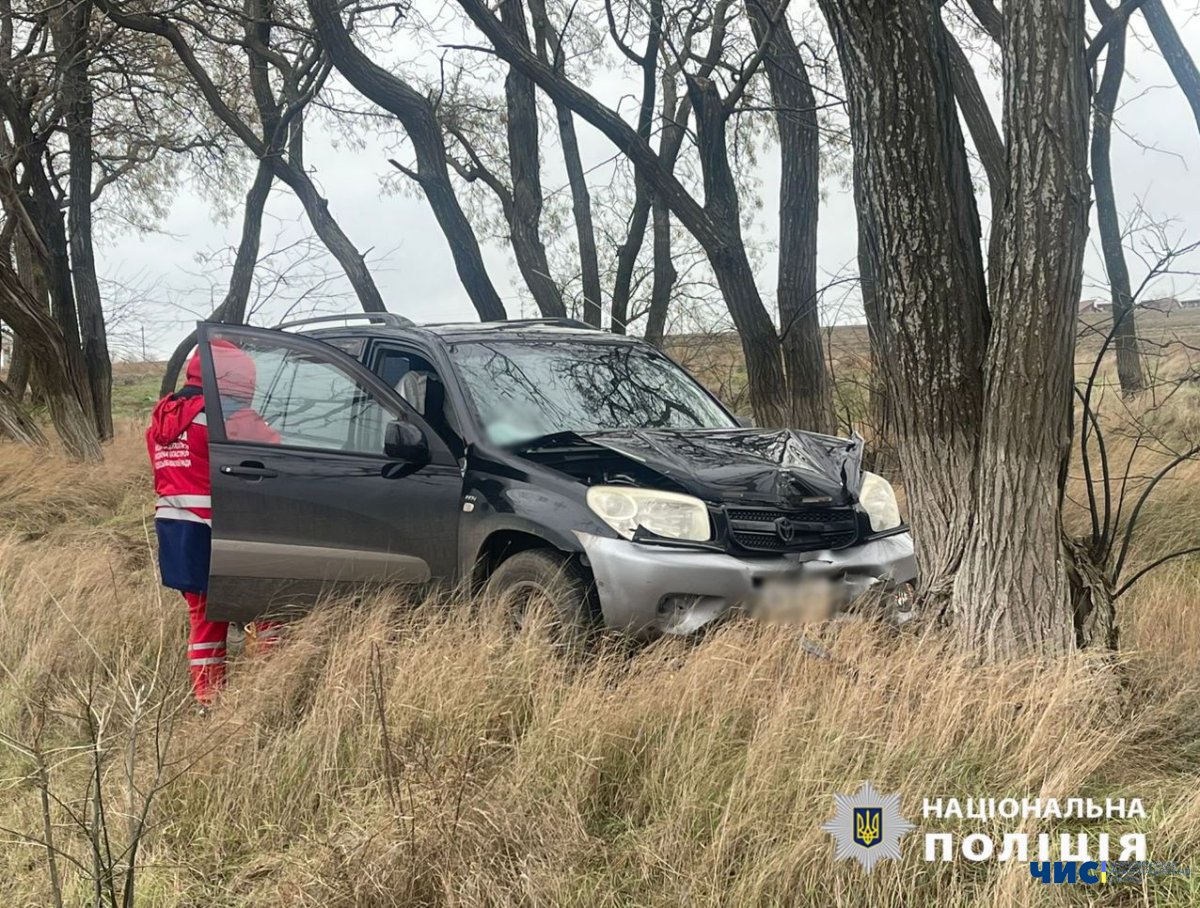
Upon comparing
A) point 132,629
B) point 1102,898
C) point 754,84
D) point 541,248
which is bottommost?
point 1102,898

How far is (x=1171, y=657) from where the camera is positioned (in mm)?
4262

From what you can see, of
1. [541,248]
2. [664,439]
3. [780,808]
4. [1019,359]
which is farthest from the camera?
[541,248]

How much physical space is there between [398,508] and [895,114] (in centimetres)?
290

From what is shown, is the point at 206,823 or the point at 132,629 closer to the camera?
the point at 206,823

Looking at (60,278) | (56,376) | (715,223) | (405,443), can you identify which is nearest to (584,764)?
(405,443)

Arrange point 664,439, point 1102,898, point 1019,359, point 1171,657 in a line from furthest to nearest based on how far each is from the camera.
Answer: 1. point 664,439
2. point 1171,657
3. point 1019,359
4. point 1102,898

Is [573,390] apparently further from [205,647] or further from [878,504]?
[205,647]

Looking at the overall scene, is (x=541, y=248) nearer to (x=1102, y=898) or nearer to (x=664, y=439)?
(x=664, y=439)

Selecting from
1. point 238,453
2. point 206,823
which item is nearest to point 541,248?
A: point 238,453

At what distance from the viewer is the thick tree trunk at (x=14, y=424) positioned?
452 inches

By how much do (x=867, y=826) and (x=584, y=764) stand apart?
0.88 metres

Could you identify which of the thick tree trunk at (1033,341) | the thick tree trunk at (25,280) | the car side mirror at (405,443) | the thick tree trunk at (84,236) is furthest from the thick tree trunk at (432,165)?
the thick tree trunk at (1033,341)

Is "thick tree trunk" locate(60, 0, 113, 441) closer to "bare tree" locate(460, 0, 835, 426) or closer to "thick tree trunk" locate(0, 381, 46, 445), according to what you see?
"thick tree trunk" locate(0, 381, 46, 445)

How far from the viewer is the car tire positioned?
158 inches
